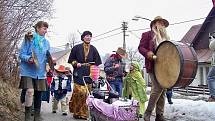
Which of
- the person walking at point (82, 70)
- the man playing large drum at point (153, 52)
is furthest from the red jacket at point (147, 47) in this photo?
the person walking at point (82, 70)

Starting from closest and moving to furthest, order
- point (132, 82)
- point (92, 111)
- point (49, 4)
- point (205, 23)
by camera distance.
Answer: point (92, 111) < point (132, 82) < point (49, 4) < point (205, 23)

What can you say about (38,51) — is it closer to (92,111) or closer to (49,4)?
(92,111)

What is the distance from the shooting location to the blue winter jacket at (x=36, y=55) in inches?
262

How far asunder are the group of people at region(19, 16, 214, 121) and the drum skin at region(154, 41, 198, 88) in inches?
8.1

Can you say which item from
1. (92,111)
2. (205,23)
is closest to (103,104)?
(92,111)

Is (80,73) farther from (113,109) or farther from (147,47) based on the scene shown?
(113,109)

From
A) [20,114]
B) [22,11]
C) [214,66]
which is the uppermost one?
[22,11]

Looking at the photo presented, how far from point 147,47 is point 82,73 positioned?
165 centimetres

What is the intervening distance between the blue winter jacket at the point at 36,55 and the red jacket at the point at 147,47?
1733 mm

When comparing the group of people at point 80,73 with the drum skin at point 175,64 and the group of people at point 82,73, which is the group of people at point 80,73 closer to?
the group of people at point 82,73

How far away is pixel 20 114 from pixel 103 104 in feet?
6.20

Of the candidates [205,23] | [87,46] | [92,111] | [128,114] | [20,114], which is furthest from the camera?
[205,23]

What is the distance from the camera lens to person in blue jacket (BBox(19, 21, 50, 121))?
21.7ft

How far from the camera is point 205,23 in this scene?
3616cm
